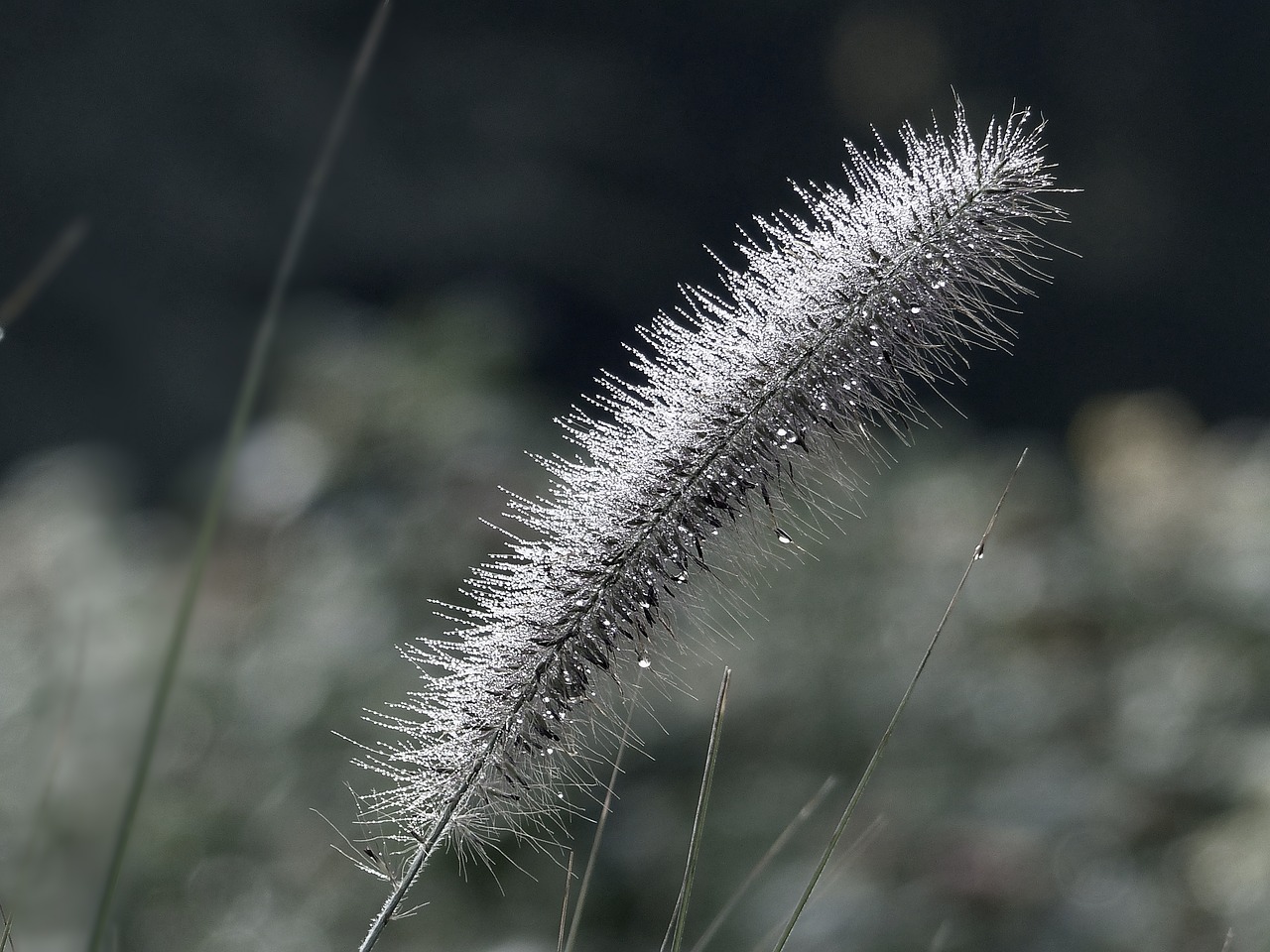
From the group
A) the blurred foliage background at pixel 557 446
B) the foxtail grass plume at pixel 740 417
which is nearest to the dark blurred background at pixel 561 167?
the blurred foliage background at pixel 557 446

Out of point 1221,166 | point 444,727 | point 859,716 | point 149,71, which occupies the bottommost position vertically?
point 444,727

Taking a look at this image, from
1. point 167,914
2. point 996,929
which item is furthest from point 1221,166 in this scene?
point 167,914

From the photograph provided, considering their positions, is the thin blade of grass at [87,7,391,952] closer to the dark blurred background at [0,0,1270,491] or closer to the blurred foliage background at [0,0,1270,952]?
the blurred foliage background at [0,0,1270,952]

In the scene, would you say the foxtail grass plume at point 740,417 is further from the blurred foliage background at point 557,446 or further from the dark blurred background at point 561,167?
the dark blurred background at point 561,167

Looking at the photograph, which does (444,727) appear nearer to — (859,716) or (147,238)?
(859,716)

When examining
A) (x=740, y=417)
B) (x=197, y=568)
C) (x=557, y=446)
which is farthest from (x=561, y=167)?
(x=197, y=568)

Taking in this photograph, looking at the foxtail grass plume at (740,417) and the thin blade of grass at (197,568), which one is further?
the foxtail grass plume at (740,417)
